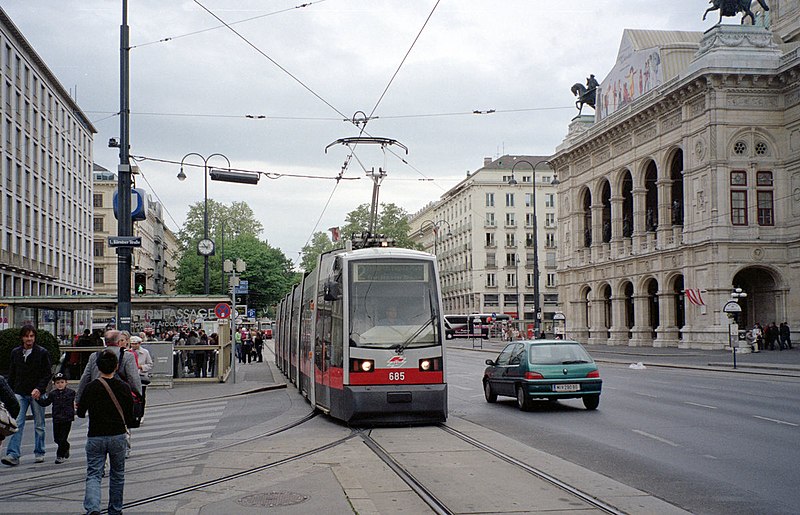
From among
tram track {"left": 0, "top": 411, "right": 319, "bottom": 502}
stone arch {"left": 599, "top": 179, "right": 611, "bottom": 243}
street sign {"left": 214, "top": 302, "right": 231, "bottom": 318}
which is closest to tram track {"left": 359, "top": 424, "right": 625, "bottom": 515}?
tram track {"left": 0, "top": 411, "right": 319, "bottom": 502}

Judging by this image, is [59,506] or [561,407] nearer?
[59,506]

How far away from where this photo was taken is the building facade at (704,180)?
50438 mm

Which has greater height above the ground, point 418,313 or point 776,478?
point 418,313

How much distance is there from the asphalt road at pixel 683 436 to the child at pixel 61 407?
6.89 meters

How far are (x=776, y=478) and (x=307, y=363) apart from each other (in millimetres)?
12593

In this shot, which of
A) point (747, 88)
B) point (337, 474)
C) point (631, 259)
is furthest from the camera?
point (631, 259)

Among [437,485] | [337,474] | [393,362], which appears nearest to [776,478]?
[437,485]

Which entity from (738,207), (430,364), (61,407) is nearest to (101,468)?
(61,407)

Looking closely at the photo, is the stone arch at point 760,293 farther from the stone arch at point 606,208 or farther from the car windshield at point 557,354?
the car windshield at point 557,354

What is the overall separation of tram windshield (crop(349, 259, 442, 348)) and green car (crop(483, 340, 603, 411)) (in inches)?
140

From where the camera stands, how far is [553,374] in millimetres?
18750

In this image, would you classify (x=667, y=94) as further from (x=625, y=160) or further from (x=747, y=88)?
(x=625, y=160)

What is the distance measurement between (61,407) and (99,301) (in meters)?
16.3

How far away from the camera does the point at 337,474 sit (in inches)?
422
